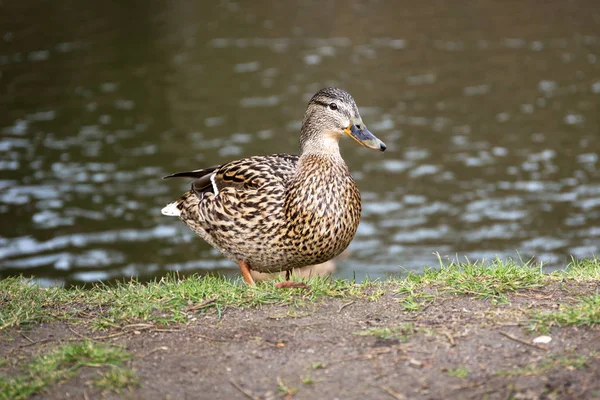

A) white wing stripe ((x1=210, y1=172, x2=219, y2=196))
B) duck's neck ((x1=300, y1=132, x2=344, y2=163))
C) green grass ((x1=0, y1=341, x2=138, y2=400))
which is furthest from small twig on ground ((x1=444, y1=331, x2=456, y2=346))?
white wing stripe ((x1=210, y1=172, x2=219, y2=196))

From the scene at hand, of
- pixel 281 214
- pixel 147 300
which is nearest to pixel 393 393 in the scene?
pixel 147 300

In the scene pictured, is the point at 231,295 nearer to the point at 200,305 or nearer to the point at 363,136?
the point at 200,305

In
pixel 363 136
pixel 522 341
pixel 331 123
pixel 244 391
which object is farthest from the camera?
pixel 331 123

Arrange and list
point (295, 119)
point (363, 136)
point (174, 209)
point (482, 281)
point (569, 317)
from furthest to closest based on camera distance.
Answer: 1. point (295, 119)
2. point (174, 209)
3. point (363, 136)
4. point (482, 281)
5. point (569, 317)

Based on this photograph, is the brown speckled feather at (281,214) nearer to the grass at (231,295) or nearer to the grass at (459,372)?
the grass at (231,295)

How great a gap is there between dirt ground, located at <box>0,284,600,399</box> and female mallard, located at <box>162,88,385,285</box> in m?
0.92

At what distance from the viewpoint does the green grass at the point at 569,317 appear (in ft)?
14.9

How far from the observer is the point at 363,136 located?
6.25m

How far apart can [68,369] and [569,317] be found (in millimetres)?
2760

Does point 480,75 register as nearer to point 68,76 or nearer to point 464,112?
point 464,112

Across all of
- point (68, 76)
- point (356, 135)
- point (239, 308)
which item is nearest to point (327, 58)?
point (68, 76)

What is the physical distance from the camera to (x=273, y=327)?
4.88 m

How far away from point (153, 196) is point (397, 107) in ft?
18.7

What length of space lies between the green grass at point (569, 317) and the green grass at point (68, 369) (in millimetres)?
2244
